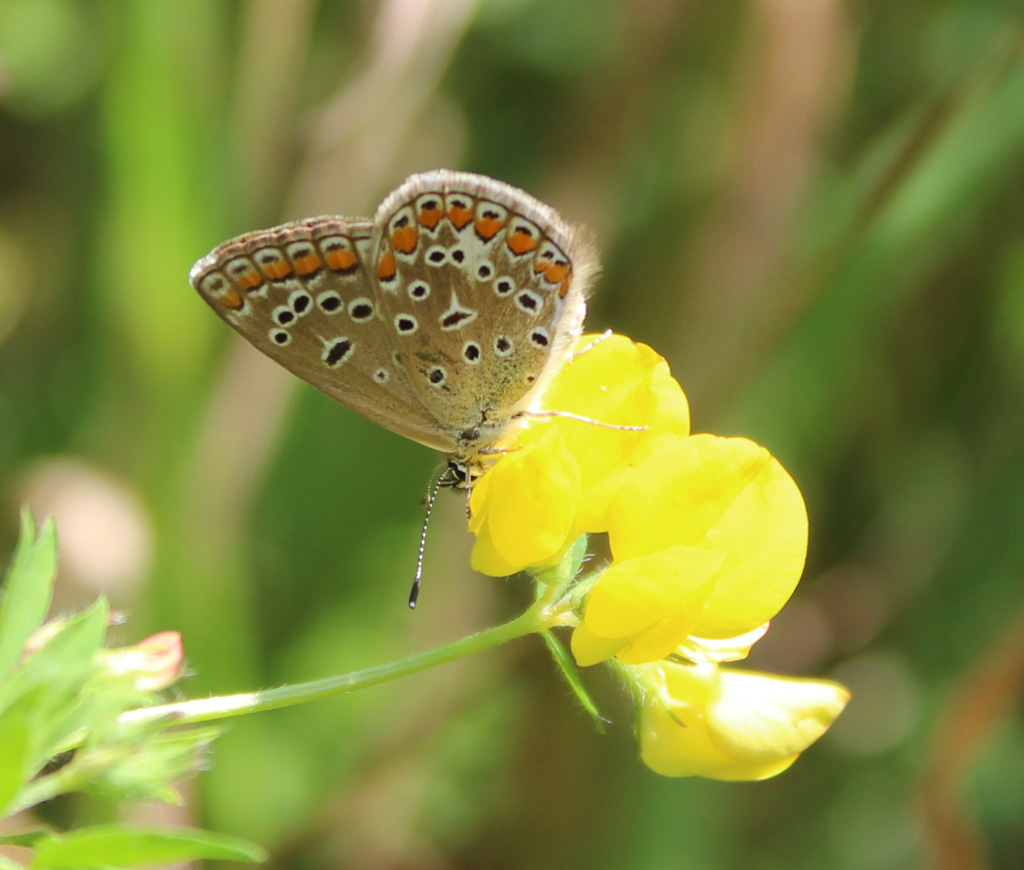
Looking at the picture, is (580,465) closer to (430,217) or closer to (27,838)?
(430,217)

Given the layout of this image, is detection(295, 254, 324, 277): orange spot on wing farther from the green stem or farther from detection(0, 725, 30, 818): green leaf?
detection(0, 725, 30, 818): green leaf

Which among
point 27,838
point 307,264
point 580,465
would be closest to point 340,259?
point 307,264

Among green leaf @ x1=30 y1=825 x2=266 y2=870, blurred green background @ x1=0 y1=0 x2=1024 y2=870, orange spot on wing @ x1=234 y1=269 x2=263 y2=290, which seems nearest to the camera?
green leaf @ x1=30 y1=825 x2=266 y2=870

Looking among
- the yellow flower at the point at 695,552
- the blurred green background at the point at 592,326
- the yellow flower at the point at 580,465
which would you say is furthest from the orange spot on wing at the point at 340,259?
the blurred green background at the point at 592,326

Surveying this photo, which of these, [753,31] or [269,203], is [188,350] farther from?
[753,31]

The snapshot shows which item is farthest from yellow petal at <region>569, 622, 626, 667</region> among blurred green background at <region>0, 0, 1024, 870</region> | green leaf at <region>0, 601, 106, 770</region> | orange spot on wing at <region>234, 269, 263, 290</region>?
blurred green background at <region>0, 0, 1024, 870</region>

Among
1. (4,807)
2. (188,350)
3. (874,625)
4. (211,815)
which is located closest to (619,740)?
(874,625)
